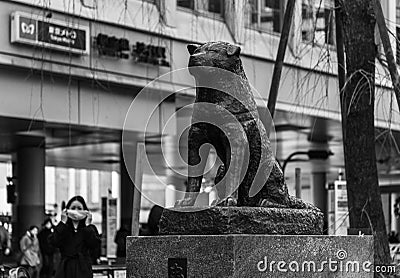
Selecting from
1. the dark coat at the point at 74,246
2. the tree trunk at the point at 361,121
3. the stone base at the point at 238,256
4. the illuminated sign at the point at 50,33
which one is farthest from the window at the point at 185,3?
the stone base at the point at 238,256

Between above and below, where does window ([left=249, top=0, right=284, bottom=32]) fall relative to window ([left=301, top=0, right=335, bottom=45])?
above

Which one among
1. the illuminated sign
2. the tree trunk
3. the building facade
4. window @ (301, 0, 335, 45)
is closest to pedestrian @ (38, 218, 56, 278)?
the building facade

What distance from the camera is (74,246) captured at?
12164 mm

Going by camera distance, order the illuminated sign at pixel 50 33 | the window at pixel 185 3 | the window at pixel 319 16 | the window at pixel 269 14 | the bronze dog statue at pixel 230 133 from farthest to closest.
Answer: the window at pixel 269 14
the window at pixel 185 3
the illuminated sign at pixel 50 33
the window at pixel 319 16
the bronze dog statue at pixel 230 133

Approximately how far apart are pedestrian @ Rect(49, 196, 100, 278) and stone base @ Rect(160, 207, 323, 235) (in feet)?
16.6

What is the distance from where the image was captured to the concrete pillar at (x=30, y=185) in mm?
26250

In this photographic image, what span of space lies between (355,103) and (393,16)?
15.6 feet

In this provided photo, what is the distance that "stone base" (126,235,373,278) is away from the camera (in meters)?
6.69

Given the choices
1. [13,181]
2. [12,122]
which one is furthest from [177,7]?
[13,181]

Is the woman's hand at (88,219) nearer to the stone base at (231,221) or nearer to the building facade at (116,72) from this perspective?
the building facade at (116,72)

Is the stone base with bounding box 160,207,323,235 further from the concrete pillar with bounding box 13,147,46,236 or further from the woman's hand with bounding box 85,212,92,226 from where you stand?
the concrete pillar with bounding box 13,147,46,236

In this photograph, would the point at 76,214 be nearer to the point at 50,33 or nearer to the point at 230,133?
the point at 230,133

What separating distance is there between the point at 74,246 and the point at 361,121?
12.8 ft

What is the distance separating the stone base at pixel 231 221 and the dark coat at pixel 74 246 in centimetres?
505
